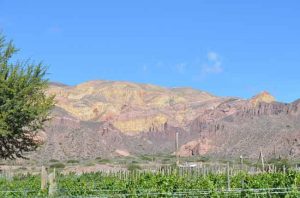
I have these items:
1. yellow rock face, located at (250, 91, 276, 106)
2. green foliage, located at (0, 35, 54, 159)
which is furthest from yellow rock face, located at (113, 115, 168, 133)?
green foliage, located at (0, 35, 54, 159)

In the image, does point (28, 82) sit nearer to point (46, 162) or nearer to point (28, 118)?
point (28, 118)

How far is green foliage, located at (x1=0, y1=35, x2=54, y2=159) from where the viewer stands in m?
29.9

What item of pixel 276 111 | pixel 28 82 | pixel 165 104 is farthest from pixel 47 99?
pixel 165 104

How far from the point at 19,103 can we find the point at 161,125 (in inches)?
4067

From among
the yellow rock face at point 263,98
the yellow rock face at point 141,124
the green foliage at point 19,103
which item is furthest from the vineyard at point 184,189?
the yellow rock face at point 141,124

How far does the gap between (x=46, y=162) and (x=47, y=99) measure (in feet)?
166

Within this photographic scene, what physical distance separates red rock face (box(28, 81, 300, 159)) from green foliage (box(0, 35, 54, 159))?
55238mm

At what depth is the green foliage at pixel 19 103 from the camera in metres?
29.9

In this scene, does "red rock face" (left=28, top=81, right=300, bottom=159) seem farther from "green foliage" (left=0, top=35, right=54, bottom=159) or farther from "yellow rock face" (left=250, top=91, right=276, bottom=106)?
"green foliage" (left=0, top=35, right=54, bottom=159)

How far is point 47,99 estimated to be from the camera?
3200 centimetres

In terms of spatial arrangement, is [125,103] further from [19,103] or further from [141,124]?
[19,103]

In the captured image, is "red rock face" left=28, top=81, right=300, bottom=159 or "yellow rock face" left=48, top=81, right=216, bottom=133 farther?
"yellow rock face" left=48, top=81, right=216, bottom=133

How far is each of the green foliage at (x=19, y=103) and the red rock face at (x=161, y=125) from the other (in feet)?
181

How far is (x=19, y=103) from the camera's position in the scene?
98.6ft
